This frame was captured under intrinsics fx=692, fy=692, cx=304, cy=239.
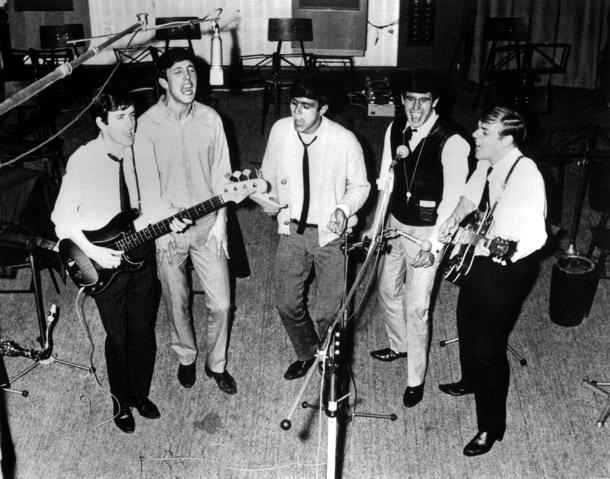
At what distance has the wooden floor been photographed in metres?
3.54

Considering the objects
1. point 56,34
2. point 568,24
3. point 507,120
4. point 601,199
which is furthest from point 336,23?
point 507,120

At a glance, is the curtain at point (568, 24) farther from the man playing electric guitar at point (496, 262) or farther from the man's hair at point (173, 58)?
the man's hair at point (173, 58)

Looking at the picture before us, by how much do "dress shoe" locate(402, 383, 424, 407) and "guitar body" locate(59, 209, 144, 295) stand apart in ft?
5.53

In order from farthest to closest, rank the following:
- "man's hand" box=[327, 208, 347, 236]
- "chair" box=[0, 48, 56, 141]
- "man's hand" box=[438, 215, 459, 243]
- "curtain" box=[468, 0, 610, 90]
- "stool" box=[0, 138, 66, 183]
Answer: "curtain" box=[468, 0, 610, 90] → "chair" box=[0, 48, 56, 141] → "stool" box=[0, 138, 66, 183] → "man's hand" box=[327, 208, 347, 236] → "man's hand" box=[438, 215, 459, 243]

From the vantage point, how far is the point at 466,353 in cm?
362

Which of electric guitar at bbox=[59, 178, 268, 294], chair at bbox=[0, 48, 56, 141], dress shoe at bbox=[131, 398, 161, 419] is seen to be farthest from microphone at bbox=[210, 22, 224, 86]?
chair at bbox=[0, 48, 56, 141]

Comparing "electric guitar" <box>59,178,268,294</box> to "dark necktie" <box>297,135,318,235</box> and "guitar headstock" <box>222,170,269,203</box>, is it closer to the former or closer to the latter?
"guitar headstock" <box>222,170,269,203</box>

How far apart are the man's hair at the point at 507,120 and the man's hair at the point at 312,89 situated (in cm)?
78

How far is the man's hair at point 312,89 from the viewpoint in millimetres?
3332

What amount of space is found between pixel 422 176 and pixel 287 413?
59.6 inches

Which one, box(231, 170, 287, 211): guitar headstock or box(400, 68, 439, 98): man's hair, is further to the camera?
box(231, 170, 287, 211): guitar headstock

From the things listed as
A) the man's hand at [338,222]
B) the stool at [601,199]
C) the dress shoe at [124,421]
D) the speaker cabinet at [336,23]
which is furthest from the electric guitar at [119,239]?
the speaker cabinet at [336,23]

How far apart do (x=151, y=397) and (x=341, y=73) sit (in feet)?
23.6

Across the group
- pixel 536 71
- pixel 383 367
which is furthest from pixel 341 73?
pixel 383 367
